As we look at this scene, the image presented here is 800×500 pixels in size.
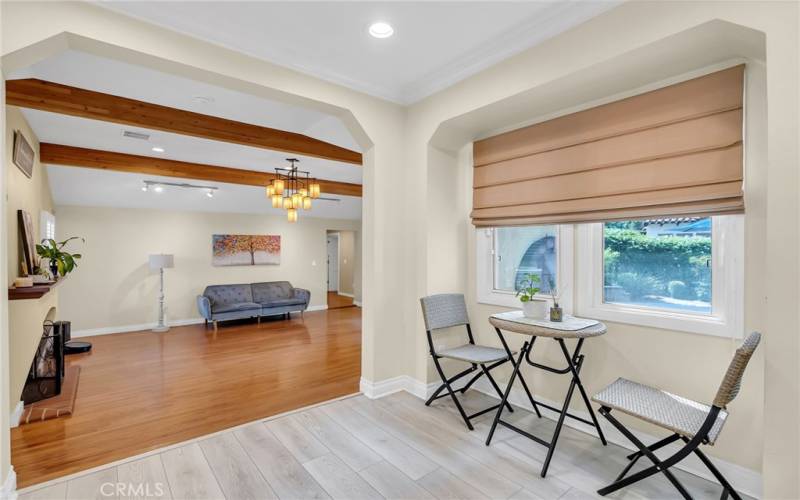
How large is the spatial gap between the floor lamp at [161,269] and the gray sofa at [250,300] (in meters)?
0.59

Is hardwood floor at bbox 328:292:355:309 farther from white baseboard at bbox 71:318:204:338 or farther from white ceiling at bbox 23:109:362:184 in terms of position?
white ceiling at bbox 23:109:362:184

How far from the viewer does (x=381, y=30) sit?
2.27 metres

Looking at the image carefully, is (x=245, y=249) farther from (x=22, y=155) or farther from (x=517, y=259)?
(x=517, y=259)

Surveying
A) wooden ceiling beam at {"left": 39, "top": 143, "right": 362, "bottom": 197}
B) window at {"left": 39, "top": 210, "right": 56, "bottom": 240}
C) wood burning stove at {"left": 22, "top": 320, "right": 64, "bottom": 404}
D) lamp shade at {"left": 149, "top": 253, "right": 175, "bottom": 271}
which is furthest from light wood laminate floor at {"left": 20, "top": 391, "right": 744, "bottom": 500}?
lamp shade at {"left": 149, "top": 253, "right": 175, "bottom": 271}

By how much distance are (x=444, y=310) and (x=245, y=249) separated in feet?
19.4

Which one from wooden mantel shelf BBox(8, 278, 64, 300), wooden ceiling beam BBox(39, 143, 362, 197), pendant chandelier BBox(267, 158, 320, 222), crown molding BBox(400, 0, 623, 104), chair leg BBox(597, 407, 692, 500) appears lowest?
chair leg BBox(597, 407, 692, 500)

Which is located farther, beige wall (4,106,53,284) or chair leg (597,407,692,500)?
beige wall (4,106,53,284)

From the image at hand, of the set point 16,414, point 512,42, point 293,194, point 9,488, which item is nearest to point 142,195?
point 293,194

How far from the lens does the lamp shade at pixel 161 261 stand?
20.8ft

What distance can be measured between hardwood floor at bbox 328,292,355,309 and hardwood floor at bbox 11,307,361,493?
9.00 feet

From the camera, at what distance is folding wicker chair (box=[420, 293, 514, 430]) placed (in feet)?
8.79

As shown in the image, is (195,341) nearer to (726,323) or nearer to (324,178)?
(324,178)

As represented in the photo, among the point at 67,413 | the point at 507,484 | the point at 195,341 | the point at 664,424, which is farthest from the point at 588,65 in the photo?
the point at 195,341

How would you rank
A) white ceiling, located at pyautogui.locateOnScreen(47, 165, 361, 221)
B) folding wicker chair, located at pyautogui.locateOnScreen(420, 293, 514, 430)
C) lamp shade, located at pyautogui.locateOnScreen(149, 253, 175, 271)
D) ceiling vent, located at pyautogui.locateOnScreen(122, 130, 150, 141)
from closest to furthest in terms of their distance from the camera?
folding wicker chair, located at pyautogui.locateOnScreen(420, 293, 514, 430) → ceiling vent, located at pyautogui.locateOnScreen(122, 130, 150, 141) → white ceiling, located at pyautogui.locateOnScreen(47, 165, 361, 221) → lamp shade, located at pyautogui.locateOnScreen(149, 253, 175, 271)
